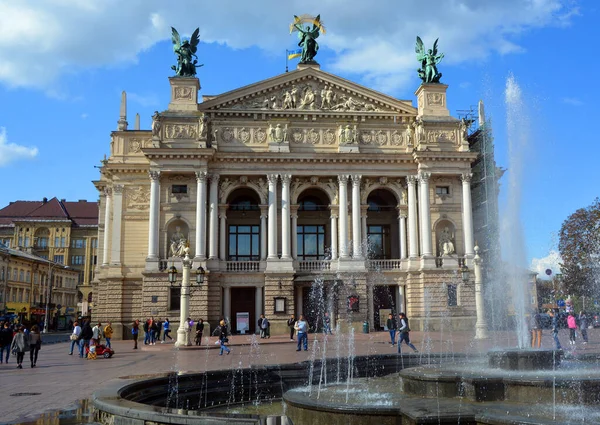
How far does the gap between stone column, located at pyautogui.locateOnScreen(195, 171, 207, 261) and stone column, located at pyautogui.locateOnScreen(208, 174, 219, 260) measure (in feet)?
2.49

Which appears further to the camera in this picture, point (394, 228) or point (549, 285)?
point (549, 285)

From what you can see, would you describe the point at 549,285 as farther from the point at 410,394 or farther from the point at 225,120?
the point at 410,394

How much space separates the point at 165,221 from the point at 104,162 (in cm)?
1239

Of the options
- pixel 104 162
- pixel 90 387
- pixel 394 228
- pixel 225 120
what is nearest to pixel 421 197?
pixel 394 228

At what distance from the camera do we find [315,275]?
1794 inches

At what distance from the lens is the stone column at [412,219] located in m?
46.8

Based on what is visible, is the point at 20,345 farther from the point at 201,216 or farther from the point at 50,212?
the point at 50,212

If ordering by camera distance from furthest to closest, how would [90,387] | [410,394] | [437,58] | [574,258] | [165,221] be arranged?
[437,58] < [165,221] < [574,258] < [90,387] < [410,394]

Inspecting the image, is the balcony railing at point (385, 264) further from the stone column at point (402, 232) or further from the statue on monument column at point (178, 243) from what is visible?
the statue on monument column at point (178, 243)

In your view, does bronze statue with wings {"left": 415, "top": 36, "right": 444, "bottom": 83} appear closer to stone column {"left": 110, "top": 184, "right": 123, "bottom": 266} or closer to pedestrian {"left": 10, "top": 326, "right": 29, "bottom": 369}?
stone column {"left": 110, "top": 184, "right": 123, "bottom": 266}

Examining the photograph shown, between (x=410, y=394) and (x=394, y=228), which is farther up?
(x=394, y=228)

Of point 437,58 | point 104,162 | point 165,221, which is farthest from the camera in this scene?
point 104,162

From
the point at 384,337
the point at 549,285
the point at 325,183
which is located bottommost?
the point at 384,337

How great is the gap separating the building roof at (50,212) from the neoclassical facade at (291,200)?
57.3m
